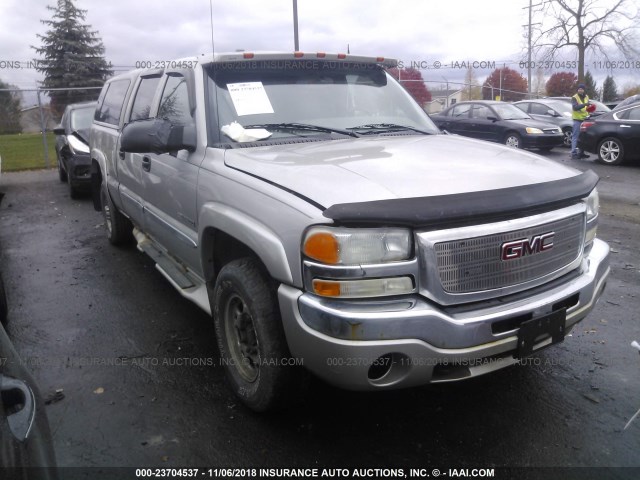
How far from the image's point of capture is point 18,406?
152cm

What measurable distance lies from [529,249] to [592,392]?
4.06 ft

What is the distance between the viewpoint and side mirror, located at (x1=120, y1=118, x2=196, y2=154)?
128 inches

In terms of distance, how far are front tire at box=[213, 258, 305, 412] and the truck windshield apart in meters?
1.00

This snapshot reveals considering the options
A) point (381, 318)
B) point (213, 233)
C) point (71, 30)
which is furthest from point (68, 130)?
point (71, 30)

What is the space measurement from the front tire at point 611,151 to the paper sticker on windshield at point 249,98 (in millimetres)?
11571

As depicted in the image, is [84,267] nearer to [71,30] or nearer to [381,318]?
[381,318]

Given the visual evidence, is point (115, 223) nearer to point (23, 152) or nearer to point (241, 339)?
point (241, 339)

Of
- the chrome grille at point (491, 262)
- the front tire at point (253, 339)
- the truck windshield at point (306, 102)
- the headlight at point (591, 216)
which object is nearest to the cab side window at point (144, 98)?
the truck windshield at point (306, 102)

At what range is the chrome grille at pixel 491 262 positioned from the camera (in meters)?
2.37

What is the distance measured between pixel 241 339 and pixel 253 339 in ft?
0.34

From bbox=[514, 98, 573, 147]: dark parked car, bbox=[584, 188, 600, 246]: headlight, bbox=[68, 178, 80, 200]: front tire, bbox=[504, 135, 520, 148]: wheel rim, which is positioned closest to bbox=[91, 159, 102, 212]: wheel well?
bbox=[68, 178, 80, 200]: front tire

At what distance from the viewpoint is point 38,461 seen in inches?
58.1

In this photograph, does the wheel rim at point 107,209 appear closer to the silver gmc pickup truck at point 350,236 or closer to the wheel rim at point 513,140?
the silver gmc pickup truck at point 350,236

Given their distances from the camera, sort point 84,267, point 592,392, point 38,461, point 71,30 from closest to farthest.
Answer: point 38,461 < point 592,392 < point 84,267 < point 71,30
